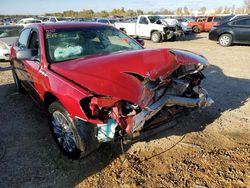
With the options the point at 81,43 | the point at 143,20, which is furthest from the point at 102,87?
the point at 143,20

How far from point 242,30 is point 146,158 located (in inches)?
522

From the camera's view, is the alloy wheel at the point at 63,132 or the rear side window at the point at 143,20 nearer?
the alloy wheel at the point at 63,132

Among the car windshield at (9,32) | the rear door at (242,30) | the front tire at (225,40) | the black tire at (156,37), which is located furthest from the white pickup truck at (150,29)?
the car windshield at (9,32)

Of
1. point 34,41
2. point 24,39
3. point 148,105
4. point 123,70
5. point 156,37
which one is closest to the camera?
point 148,105

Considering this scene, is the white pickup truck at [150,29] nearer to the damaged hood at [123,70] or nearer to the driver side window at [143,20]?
the driver side window at [143,20]

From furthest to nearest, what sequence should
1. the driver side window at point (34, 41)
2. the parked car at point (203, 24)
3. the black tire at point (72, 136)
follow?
the parked car at point (203, 24)
the driver side window at point (34, 41)
the black tire at point (72, 136)

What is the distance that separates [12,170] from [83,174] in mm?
944

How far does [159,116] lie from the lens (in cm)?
356

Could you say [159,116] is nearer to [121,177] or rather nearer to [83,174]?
[121,177]

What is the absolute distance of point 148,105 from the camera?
320cm

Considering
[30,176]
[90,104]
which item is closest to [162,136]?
[90,104]

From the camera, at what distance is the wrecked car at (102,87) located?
3150 millimetres

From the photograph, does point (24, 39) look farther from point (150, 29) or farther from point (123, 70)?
point (150, 29)

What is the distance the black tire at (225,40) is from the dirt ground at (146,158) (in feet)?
35.8
